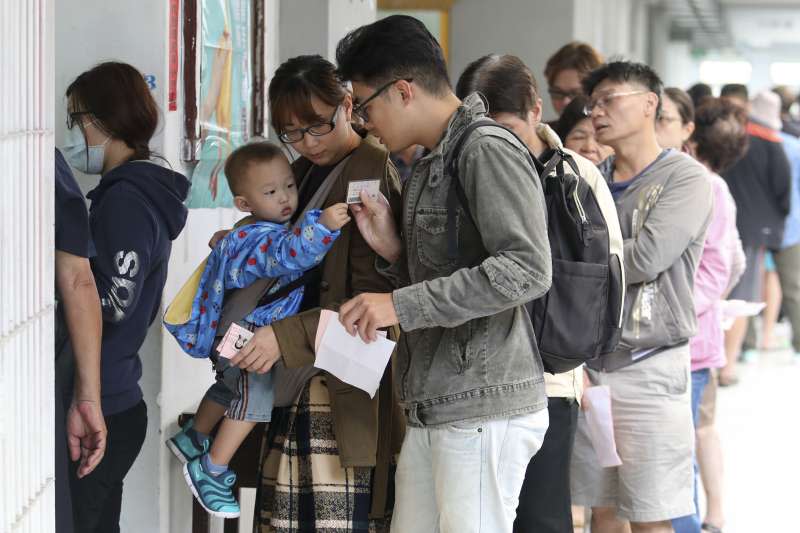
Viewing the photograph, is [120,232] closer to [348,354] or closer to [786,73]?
[348,354]

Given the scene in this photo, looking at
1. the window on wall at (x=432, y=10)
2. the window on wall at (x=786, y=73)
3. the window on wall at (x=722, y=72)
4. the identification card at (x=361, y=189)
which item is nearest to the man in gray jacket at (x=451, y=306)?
the identification card at (x=361, y=189)

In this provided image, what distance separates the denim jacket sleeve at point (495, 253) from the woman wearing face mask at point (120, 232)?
2.51 ft

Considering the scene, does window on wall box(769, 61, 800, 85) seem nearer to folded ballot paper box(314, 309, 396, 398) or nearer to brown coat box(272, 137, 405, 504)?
brown coat box(272, 137, 405, 504)

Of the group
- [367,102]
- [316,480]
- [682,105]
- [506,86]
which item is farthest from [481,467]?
[682,105]

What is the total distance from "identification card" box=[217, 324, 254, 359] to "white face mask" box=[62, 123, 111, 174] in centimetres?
57

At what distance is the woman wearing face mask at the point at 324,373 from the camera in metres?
2.61

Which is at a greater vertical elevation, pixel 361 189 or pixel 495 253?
pixel 361 189

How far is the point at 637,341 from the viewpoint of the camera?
3234 mm

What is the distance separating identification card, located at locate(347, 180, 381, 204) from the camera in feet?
8.17

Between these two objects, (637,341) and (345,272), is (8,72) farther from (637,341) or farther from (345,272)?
(637,341)

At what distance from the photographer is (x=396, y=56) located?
230cm

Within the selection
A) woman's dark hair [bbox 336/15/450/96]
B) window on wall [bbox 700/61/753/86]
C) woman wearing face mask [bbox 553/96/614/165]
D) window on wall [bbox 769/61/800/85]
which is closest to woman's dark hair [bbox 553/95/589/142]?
woman wearing face mask [bbox 553/96/614/165]

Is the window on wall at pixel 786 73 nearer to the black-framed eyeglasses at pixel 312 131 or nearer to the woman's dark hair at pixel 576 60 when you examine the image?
the woman's dark hair at pixel 576 60

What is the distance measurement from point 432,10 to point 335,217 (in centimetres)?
693
